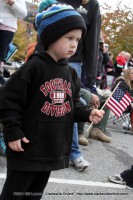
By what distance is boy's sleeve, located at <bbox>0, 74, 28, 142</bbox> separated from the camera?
6.13ft

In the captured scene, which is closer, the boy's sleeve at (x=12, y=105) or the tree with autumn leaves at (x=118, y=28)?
the boy's sleeve at (x=12, y=105)

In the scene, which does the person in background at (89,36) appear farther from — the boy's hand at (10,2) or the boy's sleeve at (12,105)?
the boy's sleeve at (12,105)

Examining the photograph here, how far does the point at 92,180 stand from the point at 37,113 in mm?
1679

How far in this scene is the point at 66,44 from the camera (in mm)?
1997

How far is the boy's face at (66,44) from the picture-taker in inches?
78.5

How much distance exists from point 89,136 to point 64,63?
351 centimetres

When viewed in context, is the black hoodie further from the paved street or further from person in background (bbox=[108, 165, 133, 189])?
person in background (bbox=[108, 165, 133, 189])

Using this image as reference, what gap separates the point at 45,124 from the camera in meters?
1.95

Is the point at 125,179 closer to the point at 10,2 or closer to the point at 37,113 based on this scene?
the point at 37,113

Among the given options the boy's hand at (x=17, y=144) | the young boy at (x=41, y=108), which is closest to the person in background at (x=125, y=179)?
the young boy at (x=41, y=108)

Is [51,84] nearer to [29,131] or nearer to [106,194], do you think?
[29,131]

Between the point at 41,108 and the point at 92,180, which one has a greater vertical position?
the point at 41,108

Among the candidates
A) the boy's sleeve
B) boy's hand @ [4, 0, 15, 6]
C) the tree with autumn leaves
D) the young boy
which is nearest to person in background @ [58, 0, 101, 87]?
boy's hand @ [4, 0, 15, 6]

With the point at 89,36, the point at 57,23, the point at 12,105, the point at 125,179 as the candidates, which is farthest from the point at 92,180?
the point at 57,23
